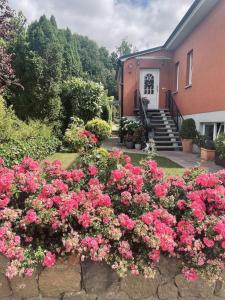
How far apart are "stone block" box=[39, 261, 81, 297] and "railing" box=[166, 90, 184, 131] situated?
37.1ft

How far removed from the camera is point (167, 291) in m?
2.49

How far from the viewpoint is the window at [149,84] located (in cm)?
1557

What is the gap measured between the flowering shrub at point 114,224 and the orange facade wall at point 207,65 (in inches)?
295

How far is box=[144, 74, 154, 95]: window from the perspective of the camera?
613 inches

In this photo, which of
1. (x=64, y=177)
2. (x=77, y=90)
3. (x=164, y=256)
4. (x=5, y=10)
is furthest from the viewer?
(x=77, y=90)

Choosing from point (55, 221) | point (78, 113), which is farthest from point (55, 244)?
point (78, 113)

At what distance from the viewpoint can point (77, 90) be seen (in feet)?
41.6

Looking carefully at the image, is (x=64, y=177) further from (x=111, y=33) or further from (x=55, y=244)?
(x=111, y=33)

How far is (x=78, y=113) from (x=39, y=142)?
14.2ft

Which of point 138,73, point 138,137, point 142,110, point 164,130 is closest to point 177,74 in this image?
point 138,73

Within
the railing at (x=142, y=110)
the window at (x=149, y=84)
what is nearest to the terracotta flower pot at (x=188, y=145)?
the railing at (x=142, y=110)

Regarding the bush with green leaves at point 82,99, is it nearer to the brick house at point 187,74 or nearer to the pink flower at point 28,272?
the brick house at point 187,74

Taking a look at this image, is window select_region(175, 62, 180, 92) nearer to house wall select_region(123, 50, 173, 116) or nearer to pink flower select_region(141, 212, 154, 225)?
house wall select_region(123, 50, 173, 116)

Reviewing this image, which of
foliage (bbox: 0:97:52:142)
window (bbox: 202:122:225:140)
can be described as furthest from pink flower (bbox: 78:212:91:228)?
window (bbox: 202:122:225:140)
